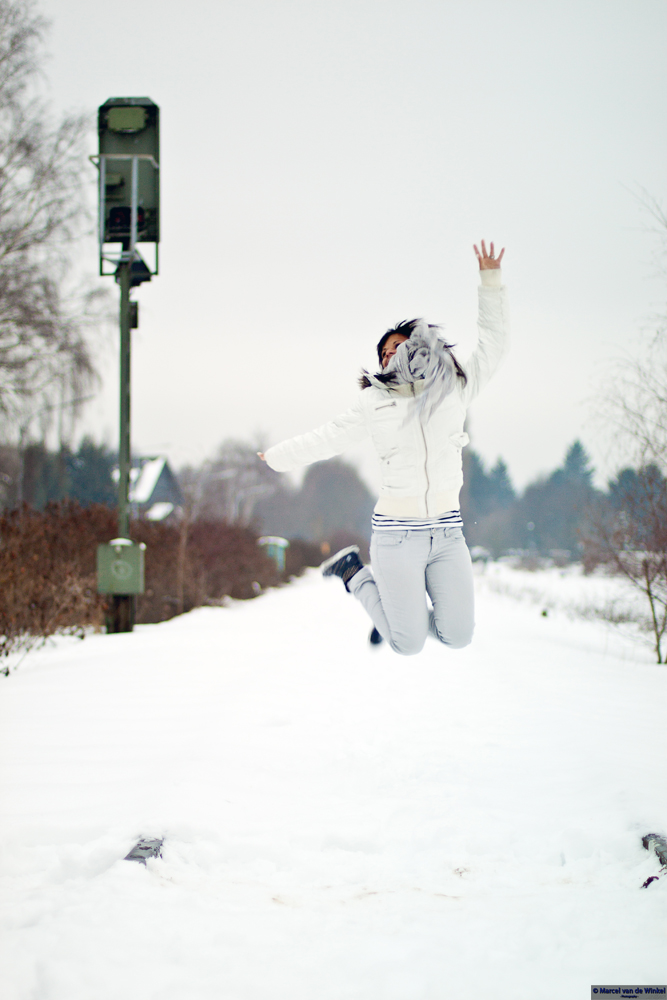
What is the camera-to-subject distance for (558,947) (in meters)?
2.34

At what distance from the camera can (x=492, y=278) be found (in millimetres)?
3643

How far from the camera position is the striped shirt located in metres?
3.71

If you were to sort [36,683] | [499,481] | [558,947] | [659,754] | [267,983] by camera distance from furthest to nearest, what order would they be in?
[499,481]
[36,683]
[659,754]
[558,947]
[267,983]

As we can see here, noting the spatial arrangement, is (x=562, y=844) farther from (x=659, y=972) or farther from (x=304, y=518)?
(x=304, y=518)

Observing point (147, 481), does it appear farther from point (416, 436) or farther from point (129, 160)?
point (416, 436)

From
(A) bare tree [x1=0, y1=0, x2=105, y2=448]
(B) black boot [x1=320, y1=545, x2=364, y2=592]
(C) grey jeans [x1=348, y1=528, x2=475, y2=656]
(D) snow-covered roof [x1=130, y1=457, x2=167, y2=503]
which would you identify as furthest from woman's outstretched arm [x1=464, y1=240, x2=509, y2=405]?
(D) snow-covered roof [x1=130, y1=457, x2=167, y2=503]

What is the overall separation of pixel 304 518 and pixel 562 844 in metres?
15.4

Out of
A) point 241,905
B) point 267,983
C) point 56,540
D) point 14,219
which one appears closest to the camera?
point 267,983

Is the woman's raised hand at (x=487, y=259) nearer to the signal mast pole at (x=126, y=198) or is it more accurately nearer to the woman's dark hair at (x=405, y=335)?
the woman's dark hair at (x=405, y=335)

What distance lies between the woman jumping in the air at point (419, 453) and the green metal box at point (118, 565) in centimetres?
532

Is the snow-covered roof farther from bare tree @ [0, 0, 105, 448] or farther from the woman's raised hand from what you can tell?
the woman's raised hand

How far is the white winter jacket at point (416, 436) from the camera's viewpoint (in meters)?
3.59

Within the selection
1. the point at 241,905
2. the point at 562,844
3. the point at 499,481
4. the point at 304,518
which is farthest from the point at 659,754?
the point at 499,481

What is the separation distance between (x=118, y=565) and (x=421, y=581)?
568 centimetres
